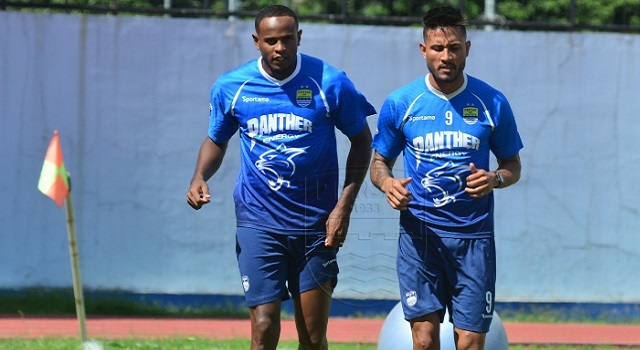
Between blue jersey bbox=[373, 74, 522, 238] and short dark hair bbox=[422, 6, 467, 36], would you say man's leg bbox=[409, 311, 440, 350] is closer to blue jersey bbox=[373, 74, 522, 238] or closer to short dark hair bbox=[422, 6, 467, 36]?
blue jersey bbox=[373, 74, 522, 238]

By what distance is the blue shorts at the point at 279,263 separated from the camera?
5836mm

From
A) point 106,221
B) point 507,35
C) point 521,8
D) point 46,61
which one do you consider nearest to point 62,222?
point 106,221

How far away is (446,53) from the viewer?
5.48 meters

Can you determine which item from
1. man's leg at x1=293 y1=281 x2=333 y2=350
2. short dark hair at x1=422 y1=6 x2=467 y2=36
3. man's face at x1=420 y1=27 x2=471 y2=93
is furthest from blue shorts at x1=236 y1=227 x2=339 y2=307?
short dark hair at x1=422 y1=6 x2=467 y2=36

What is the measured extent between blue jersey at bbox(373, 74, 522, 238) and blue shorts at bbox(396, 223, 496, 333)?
0.07 m

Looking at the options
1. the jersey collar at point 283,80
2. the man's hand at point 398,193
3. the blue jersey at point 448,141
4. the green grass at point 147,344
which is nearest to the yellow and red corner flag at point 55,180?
the green grass at point 147,344

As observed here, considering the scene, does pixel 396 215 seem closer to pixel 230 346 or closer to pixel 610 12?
pixel 230 346

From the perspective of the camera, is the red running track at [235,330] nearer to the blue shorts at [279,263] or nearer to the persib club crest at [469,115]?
the blue shorts at [279,263]

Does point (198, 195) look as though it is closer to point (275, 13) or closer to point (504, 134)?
point (275, 13)

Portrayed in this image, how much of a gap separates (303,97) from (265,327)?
50.1 inches

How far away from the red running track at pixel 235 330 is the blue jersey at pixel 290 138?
3.35 m

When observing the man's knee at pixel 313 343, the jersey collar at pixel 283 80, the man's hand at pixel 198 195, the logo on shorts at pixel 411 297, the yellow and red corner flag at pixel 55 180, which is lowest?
the man's knee at pixel 313 343

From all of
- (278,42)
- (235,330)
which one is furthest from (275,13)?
(235,330)

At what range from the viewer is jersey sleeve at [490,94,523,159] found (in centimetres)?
559
